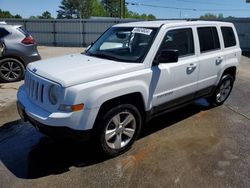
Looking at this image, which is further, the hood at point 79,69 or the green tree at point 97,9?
the green tree at point 97,9

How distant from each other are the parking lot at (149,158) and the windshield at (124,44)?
1.40 metres

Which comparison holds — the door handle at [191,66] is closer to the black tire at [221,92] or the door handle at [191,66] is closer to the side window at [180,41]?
the side window at [180,41]

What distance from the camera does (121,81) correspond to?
390 cm

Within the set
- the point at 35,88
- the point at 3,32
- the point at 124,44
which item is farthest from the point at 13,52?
the point at 35,88

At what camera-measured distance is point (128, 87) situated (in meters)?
3.96

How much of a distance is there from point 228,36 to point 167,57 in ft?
8.25

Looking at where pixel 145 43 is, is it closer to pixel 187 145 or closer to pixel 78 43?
pixel 187 145

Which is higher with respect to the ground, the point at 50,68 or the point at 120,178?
the point at 50,68

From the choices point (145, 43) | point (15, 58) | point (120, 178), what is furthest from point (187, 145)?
point (15, 58)

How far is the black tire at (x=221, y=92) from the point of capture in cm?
620


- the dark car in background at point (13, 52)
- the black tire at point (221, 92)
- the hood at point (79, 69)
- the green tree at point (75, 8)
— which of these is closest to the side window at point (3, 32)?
the dark car in background at point (13, 52)

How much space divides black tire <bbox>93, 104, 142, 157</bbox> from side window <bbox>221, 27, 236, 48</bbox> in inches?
115

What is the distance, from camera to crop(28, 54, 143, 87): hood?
→ 3633 millimetres

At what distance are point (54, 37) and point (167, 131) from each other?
17.7 meters
